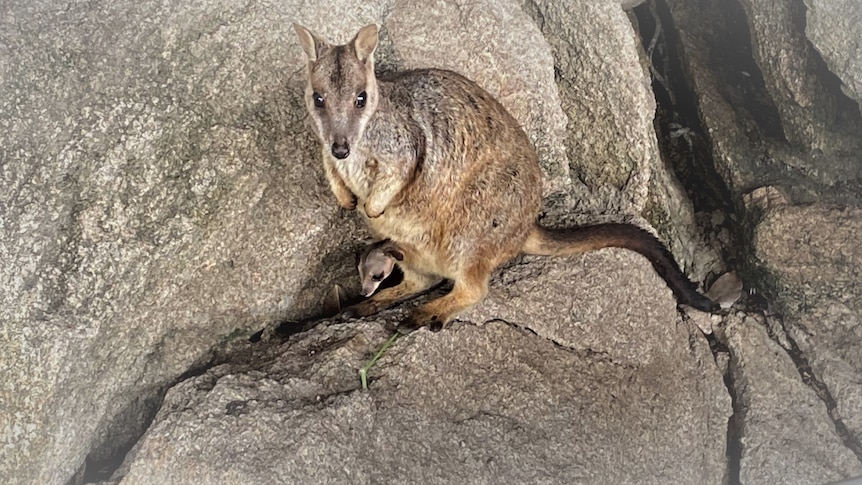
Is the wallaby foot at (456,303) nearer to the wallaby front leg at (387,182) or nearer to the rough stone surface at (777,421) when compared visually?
the wallaby front leg at (387,182)

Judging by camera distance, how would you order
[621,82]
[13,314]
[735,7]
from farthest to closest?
[735,7], [621,82], [13,314]

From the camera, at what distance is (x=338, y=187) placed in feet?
9.49

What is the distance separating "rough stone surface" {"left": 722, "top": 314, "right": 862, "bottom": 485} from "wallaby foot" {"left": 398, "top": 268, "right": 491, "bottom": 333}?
1.06 meters

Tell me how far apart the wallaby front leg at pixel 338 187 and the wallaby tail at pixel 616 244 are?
72 cm

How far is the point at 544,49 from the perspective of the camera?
323 centimetres

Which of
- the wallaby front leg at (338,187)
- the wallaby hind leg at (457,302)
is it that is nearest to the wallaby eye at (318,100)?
the wallaby front leg at (338,187)

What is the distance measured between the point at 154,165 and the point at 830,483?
8.60 feet

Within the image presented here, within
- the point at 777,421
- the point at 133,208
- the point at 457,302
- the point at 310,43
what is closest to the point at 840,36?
the point at 777,421

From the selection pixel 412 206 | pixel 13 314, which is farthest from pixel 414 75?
pixel 13 314

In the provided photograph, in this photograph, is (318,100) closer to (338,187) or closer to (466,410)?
(338,187)

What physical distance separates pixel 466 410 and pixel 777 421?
1239 millimetres

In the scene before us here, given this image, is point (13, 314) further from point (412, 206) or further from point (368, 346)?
point (412, 206)

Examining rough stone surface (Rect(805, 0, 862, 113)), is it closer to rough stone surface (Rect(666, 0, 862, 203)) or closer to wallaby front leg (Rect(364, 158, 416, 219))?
rough stone surface (Rect(666, 0, 862, 203))

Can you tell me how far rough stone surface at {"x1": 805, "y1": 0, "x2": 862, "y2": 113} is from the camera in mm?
3146
